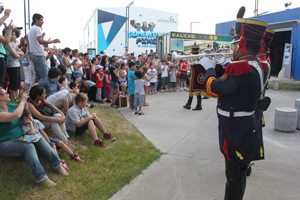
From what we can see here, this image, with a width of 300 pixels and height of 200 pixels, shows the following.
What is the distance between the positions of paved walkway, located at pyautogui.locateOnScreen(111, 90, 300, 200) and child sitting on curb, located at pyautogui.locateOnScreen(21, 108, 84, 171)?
1029 mm

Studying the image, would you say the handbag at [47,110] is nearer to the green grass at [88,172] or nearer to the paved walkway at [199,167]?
the green grass at [88,172]

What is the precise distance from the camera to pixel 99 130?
5145mm

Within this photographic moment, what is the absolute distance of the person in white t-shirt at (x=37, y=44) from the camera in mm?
5180

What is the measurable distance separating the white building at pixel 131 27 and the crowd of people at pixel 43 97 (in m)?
28.6

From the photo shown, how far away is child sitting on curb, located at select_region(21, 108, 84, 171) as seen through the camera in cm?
323

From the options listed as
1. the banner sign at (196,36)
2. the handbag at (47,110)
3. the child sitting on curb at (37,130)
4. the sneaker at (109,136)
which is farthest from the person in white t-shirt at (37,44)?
the banner sign at (196,36)

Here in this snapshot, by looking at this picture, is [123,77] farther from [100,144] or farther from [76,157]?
[76,157]

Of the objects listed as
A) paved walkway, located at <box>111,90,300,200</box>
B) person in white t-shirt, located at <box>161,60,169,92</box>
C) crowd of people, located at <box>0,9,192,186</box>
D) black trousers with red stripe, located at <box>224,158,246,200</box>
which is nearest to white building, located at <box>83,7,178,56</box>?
person in white t-shirt, located at <box>161,60,169,92</box>

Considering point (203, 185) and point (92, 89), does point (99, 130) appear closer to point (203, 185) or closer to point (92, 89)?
point (203, 185)

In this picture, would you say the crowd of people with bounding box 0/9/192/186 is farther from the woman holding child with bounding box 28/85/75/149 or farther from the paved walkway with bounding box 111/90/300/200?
the paved walkway with bounding box 111/90/300/200

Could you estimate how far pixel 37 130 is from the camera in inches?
135

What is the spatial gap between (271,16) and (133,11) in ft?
81.2

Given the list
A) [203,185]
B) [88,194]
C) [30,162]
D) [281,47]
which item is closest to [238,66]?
[203,185]

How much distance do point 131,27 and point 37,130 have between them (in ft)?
122
